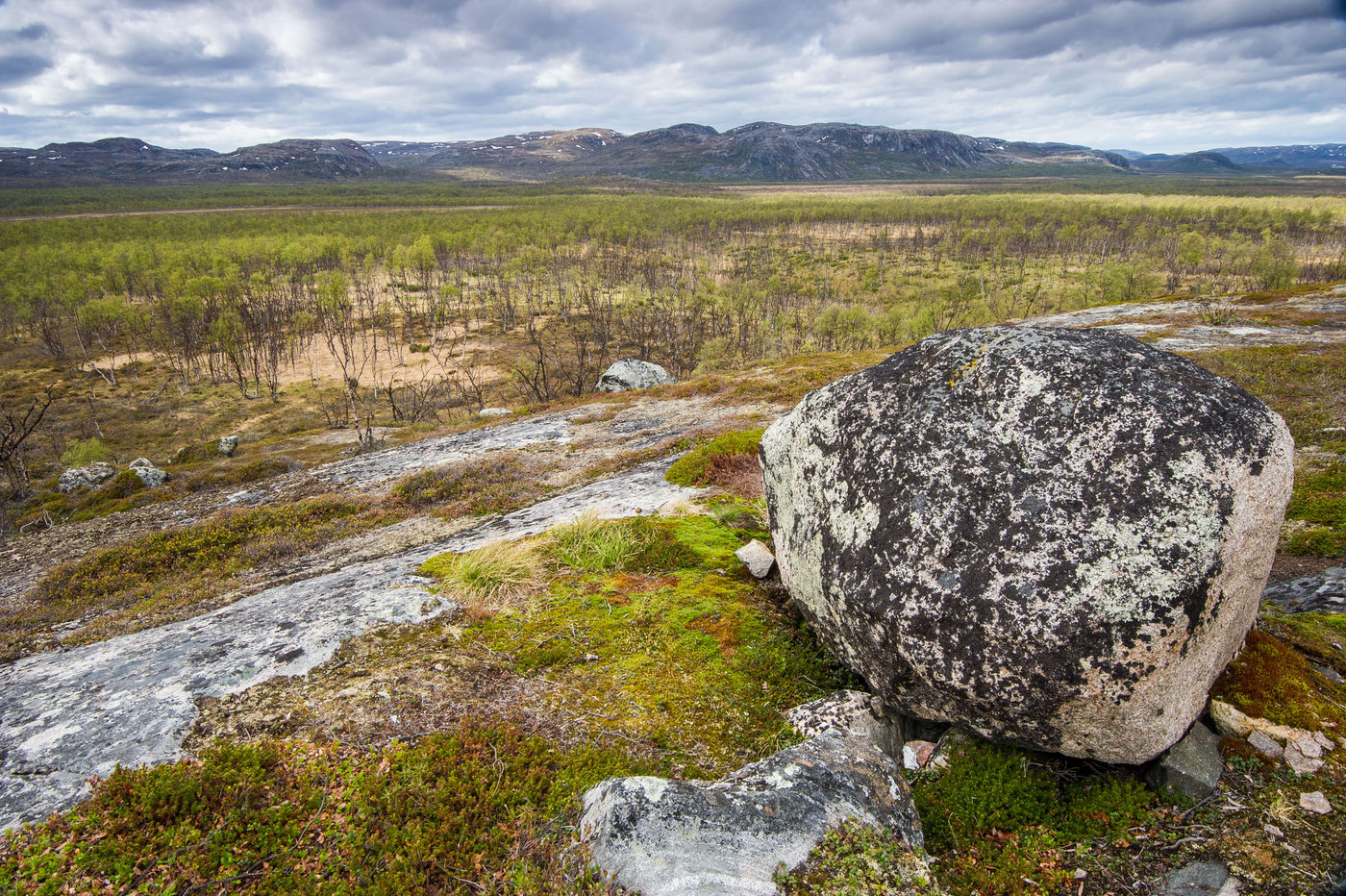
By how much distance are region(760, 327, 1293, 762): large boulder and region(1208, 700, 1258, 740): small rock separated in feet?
0.98

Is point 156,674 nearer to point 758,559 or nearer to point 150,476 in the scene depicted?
point 758,559

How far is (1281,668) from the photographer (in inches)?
225

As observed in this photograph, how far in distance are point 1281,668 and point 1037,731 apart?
2.75 metres

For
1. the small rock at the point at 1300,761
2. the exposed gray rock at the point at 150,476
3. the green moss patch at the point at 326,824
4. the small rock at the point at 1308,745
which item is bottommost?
the exposed gray rock at the point at 150,476

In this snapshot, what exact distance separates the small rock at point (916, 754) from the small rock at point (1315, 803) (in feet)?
8.37

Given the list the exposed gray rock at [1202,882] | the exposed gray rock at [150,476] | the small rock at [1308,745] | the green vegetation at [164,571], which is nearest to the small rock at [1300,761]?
the small rock at [1308,745]

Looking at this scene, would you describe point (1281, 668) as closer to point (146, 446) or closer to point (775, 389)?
point (775, 389)

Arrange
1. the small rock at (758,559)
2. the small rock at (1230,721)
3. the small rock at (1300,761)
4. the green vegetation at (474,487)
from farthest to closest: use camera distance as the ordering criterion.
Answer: the green vegetation at (474,487) → the small rock at (758,559) → the small rock at (1230,721) → the small rock at (1300,761)

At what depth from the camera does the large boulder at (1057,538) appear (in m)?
4.88

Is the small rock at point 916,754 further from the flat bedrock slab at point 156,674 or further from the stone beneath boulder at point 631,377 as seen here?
the stone beneath boulder at point 631,377

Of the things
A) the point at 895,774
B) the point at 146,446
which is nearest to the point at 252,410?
the point at 146,446

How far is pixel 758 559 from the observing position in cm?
921

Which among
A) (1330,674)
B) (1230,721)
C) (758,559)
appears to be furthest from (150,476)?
(1330,674)

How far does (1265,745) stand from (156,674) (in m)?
10.9
